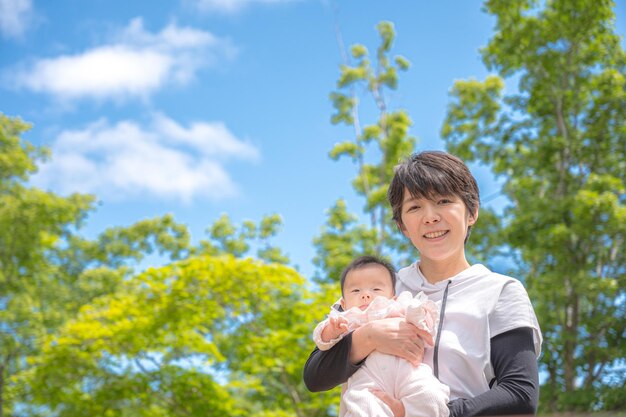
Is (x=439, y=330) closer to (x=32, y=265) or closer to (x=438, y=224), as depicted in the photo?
(x=438, y=224)

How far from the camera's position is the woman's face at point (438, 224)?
1627 mm

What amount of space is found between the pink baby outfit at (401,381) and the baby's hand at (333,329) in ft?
0.04

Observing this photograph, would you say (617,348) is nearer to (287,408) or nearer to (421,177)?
(287,408)

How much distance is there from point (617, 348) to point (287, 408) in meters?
5.01

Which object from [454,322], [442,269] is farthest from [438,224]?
[454,322]

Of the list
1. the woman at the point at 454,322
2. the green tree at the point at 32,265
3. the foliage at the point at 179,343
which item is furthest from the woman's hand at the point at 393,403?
the green tree at the point at 32,265

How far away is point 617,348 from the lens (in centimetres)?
958

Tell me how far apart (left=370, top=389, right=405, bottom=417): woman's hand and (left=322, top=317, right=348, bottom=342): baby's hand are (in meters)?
0.21

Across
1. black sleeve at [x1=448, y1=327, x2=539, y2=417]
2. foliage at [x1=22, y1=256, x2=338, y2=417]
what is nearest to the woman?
black sleeve at [x1=448, y1=327, x2=539, y2=417]

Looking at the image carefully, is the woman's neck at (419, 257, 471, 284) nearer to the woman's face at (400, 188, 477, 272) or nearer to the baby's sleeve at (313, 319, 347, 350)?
the woman's face at (400, 188, 477, 272)

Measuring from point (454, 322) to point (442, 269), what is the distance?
205 mm

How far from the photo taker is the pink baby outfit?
1395 mm

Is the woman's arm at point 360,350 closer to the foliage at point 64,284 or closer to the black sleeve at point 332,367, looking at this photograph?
the black sleeve at point 332,367

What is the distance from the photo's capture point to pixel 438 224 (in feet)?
5.35
